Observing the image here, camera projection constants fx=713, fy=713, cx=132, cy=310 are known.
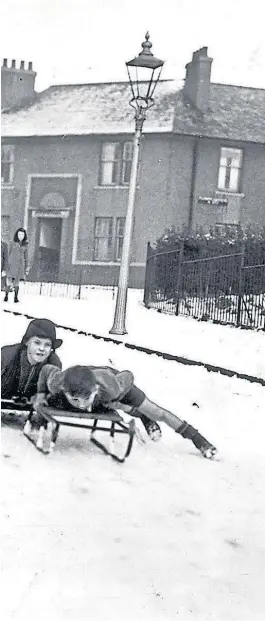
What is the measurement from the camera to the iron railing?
468 centimetres

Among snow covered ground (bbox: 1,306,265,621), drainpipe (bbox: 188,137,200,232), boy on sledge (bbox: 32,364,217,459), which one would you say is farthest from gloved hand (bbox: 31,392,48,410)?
drainpipe (bbox: 188,137,200,232)

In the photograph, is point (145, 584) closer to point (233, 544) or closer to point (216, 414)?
point (233, 544)

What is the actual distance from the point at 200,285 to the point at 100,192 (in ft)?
4.53

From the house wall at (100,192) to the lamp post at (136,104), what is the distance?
97 mm

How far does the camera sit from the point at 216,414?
13.2 feet

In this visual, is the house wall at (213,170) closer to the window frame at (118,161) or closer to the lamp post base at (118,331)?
the window frame at (118,161)

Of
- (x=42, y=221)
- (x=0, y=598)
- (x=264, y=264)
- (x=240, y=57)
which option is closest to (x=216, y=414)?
(x=42, y=221)

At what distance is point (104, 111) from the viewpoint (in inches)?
161

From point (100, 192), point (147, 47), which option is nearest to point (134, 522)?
point (147, 47)

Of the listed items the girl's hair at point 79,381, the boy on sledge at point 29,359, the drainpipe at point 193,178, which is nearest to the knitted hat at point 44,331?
the boy on sledge at point 29,359

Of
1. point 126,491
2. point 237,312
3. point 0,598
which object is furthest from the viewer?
point 237,312

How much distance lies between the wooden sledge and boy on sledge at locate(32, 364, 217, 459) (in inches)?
1.3

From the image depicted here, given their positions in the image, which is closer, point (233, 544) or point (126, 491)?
point (233, 544)

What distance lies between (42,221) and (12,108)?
121 centimetres
